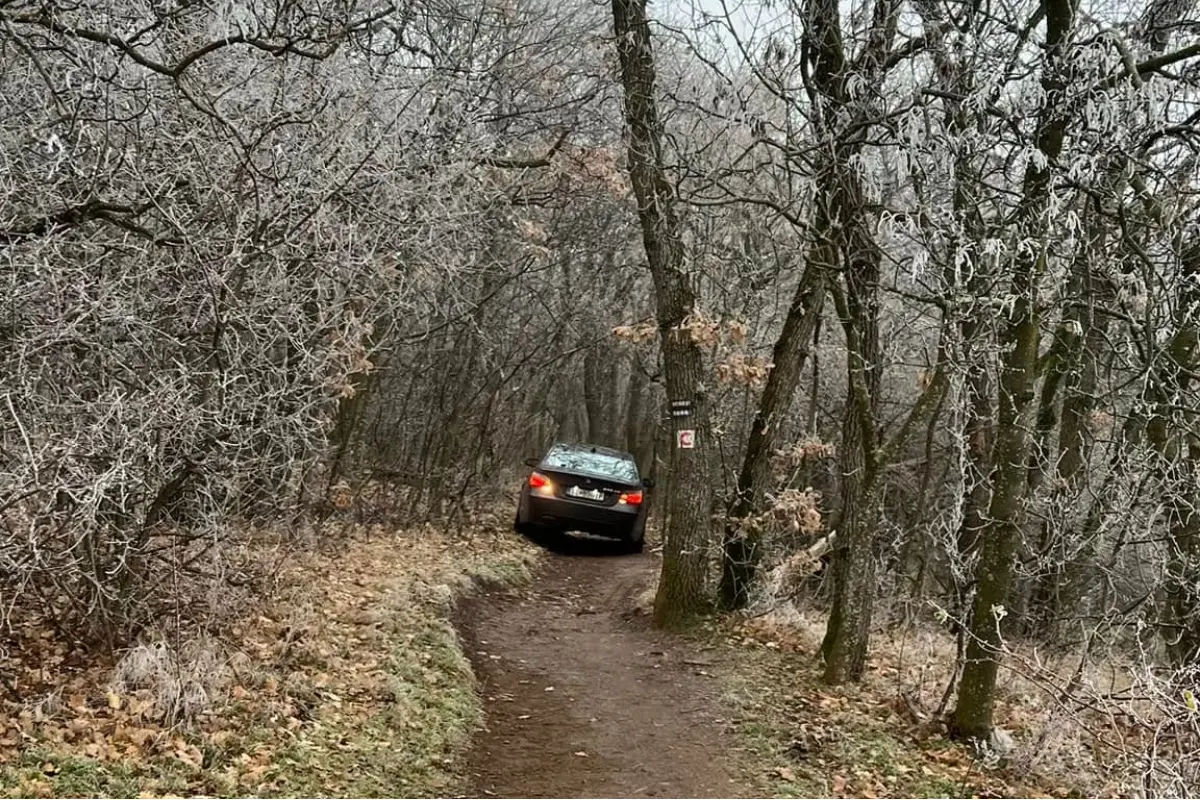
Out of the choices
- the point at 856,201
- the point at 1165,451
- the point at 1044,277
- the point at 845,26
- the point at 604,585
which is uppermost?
the point at 845,26

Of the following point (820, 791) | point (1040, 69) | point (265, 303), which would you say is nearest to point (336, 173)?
point (265, 303)

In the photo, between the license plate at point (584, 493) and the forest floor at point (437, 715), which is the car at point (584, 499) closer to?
the license plate at point (584, 493)

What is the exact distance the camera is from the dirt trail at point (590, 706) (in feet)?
19.1

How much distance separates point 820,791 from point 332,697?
3141 millimetres

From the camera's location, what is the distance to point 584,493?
14.5 metres

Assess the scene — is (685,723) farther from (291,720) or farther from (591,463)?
(591,463)

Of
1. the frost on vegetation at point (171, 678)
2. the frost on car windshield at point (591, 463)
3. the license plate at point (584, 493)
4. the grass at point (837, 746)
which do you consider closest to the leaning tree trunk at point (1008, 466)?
the grass at point (837, 746)

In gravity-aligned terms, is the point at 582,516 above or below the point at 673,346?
below

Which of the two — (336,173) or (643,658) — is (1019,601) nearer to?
(643,658)

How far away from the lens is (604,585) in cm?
1277

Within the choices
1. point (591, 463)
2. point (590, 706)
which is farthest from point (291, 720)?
point (591, 463)

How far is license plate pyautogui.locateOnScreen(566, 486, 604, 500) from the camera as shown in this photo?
14461 mm

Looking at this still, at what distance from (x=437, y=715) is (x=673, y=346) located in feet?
14.6

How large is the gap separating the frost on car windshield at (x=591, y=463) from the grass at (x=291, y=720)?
5.86 meters
